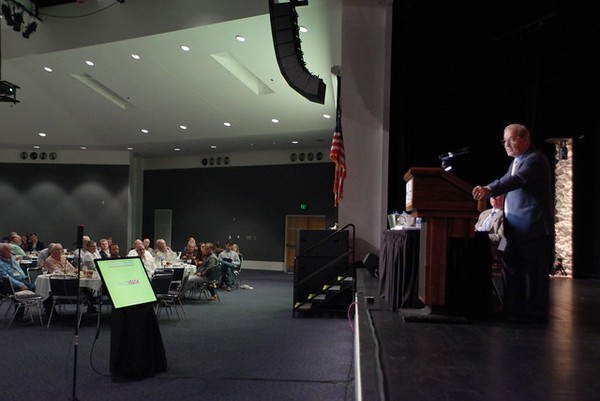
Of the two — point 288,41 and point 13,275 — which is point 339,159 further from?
point 13,275

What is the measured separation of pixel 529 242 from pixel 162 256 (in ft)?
30.4

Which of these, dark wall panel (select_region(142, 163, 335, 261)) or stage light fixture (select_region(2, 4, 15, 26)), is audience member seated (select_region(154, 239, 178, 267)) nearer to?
stage light fixture (select_region(2, 4, 15, 26))

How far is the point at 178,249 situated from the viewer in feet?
72.8

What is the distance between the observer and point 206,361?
5867mm

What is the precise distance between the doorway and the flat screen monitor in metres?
14.6

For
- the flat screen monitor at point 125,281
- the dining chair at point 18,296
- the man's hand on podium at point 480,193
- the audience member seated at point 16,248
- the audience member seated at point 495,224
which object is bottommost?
the dining chair at point 18,296

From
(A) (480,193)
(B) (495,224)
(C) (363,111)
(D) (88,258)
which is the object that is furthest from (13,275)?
(A) (480,193)

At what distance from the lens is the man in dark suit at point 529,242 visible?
3.09m

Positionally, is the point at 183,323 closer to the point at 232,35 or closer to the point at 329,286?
the point at 329,286

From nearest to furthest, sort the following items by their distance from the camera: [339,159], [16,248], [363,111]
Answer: [339,159] < [363,111] < [16,248]

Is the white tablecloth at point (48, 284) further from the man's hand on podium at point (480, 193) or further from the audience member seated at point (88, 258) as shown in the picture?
the man's hand on podium at point (480, 193)

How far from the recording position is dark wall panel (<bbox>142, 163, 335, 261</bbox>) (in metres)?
20.0

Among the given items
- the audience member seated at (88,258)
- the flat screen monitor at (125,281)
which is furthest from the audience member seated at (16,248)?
the flat screen monitor at (125,281)

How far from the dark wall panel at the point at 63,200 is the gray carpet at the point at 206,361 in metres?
13.2
